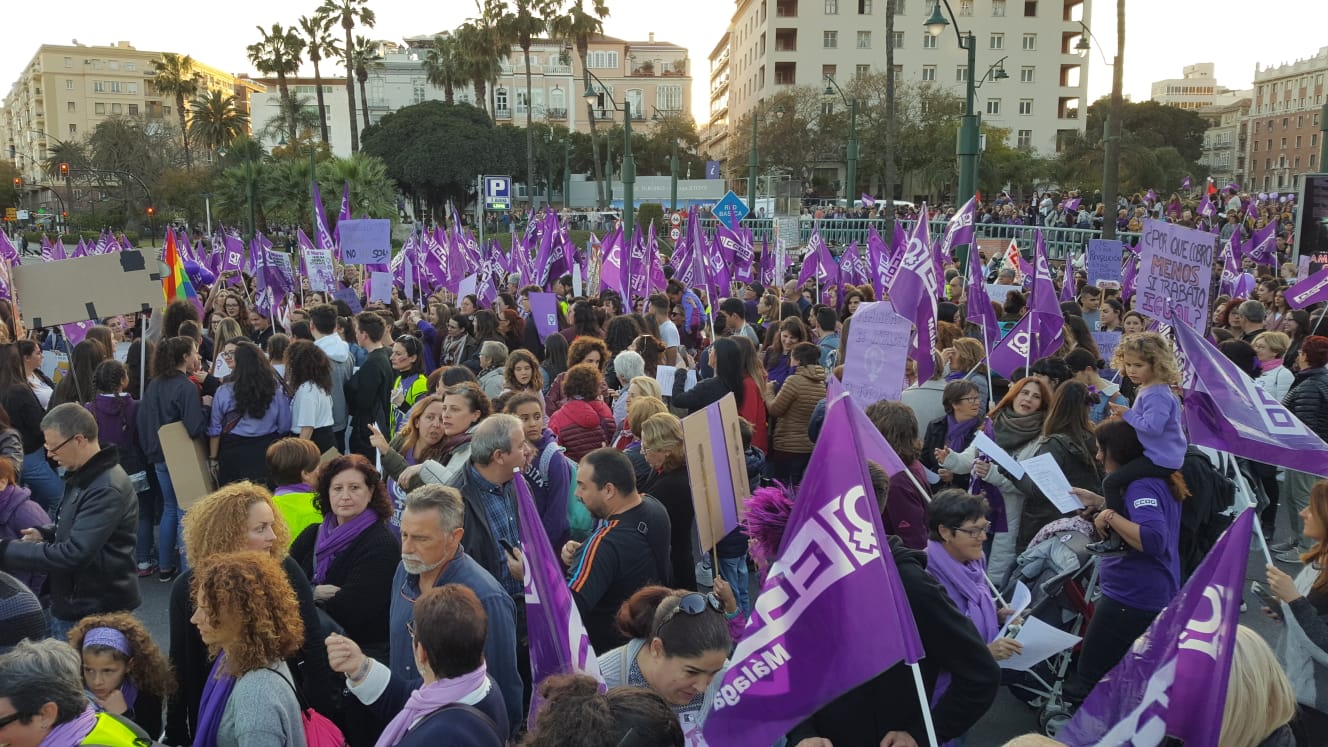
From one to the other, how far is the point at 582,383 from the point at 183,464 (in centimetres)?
264

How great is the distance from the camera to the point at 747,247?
16531 mm

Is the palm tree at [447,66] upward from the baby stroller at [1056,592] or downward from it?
upward

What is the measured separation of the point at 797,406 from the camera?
22.8 ft

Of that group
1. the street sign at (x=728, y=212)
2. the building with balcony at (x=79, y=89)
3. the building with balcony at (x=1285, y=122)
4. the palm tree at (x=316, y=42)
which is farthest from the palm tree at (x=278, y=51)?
the building with balcony at (x=1285, y=122)

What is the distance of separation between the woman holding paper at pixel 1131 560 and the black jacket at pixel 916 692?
61.1 inches

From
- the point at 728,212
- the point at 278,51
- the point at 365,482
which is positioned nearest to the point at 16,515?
the point at 365,482

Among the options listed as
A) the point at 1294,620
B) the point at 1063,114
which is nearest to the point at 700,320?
the point at 1294,620

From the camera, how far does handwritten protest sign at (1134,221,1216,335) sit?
6172 millimetres

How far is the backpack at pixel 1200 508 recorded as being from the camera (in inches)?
177

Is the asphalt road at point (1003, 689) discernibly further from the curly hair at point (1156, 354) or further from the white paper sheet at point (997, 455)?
the curly hair at point (1156, 354)

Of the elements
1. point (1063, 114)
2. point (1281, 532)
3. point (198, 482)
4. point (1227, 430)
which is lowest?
point (1281, 532)

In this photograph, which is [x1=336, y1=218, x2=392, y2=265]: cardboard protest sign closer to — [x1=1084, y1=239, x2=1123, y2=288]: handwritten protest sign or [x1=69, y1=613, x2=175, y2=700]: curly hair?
[x1=1084, y1=239, x2=1123, y2=288]: handwritten protest sign

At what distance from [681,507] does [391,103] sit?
98.5 metres

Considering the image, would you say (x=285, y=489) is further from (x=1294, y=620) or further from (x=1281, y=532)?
(x=1281, y=532)
